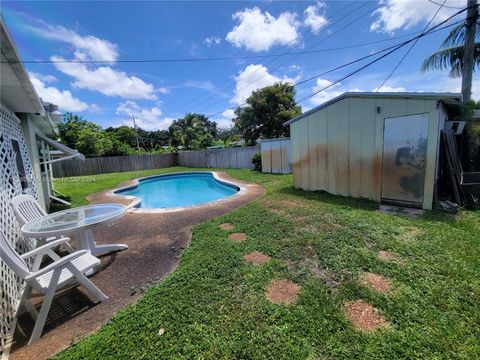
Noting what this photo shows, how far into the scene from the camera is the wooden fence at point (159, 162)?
17.7 meters

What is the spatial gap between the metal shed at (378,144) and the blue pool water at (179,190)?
15.2 ft

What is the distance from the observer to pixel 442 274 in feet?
8.63

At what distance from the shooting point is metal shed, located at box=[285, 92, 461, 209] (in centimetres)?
508

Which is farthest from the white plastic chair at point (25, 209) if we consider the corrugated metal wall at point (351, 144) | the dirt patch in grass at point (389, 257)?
the corrugated metal wall at point (351, 144)

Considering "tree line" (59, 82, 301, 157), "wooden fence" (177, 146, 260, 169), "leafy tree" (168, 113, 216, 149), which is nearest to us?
"wooden fence" (177, 146, 260, 169)

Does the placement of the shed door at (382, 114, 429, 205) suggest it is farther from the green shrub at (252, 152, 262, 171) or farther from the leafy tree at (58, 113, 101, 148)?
the leafy tree at (58, 113, 101, 148)

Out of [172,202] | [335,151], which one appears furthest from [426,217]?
[172,202]

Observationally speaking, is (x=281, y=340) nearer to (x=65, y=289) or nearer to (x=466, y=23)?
(x=65, y=289)

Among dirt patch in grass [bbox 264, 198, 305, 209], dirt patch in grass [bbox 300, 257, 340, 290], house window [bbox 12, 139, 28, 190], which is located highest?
house window [bbox 12, 139, 28, 190]

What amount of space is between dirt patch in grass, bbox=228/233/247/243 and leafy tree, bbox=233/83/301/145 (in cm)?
1781

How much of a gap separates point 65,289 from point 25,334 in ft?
2.53

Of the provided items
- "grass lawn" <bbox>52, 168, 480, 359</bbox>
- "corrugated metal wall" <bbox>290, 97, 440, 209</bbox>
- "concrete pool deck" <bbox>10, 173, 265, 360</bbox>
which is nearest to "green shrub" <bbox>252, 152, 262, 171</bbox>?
"corrugated metal wall" <bbox>290, 97, 440, 209</bbox>

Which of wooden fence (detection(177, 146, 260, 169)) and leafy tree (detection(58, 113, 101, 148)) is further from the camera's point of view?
leafy tree (detection(58, 113, 101, 148))

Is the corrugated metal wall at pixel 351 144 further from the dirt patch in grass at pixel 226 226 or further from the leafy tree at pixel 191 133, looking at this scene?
the leafy tree at pixel 191 133
